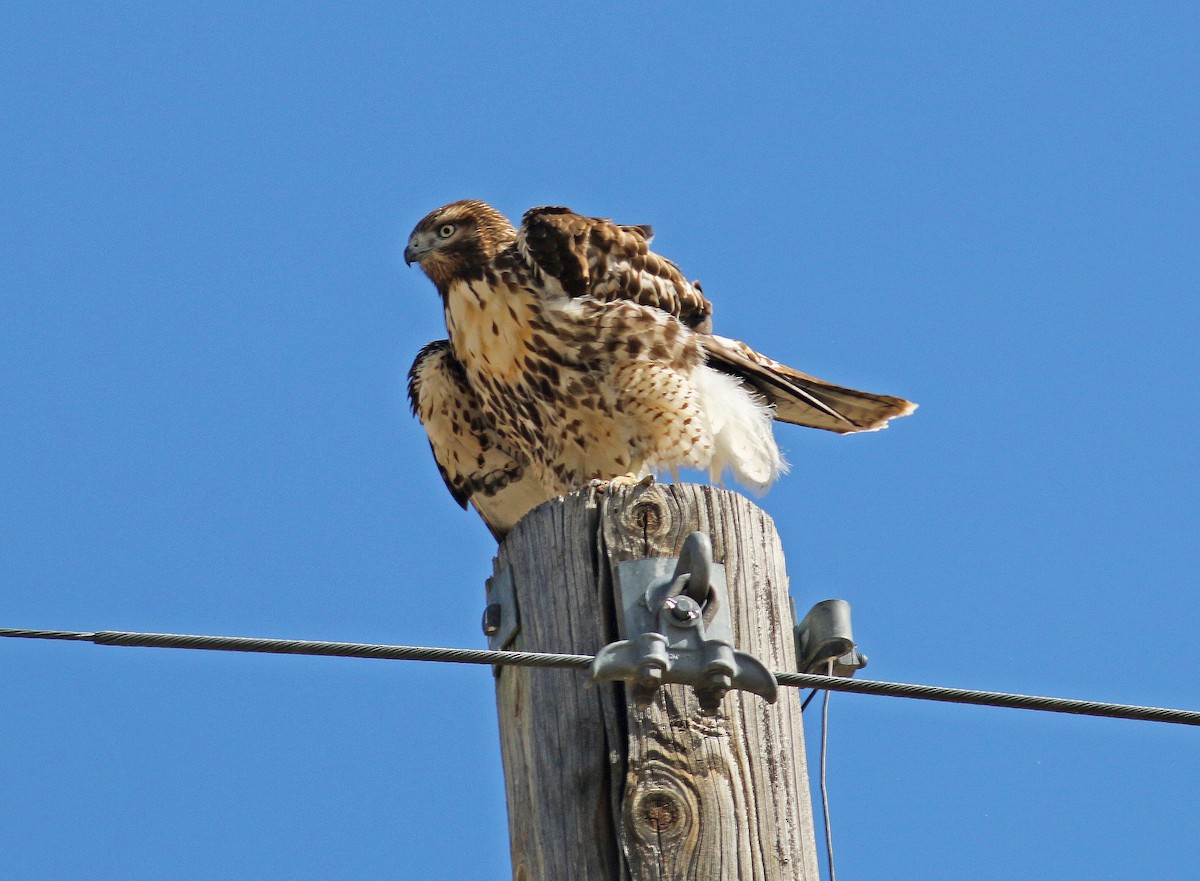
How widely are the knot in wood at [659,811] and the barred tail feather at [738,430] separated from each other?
286 cm

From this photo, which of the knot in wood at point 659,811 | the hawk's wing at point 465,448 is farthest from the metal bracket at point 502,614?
the hawk's wing at point 465,448

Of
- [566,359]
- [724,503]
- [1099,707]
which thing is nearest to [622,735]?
[724,503]

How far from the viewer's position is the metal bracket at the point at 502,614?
10.2 feet

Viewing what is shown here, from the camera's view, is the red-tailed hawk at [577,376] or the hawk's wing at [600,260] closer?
the red-tailed hawk at [577,376]

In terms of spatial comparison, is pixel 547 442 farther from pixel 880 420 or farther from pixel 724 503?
pixel 724 503

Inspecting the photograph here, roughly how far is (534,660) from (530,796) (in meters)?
0.33

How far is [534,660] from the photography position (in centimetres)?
267

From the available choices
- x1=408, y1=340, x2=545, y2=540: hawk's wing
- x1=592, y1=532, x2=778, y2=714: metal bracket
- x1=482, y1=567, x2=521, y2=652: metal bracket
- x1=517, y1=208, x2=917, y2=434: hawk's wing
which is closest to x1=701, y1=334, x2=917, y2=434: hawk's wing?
x1=517, y1=208, x2=917, y2=434: hawk's wing

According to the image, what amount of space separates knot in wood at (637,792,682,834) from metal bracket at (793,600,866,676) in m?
0.49

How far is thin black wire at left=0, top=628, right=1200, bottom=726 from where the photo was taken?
2668 mm

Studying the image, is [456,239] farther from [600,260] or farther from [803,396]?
[803,396]

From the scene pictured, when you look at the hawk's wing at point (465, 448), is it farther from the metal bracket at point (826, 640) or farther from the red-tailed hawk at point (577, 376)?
the metal bracket at point (826, 640)

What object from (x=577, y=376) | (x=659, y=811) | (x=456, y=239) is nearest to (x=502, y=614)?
(x=659, y=811)

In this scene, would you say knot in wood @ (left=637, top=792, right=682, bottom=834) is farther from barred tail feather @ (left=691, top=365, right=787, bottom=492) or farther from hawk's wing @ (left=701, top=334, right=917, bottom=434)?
hawk's wing @ (left=701, top=334, right=917, bottom=434)
